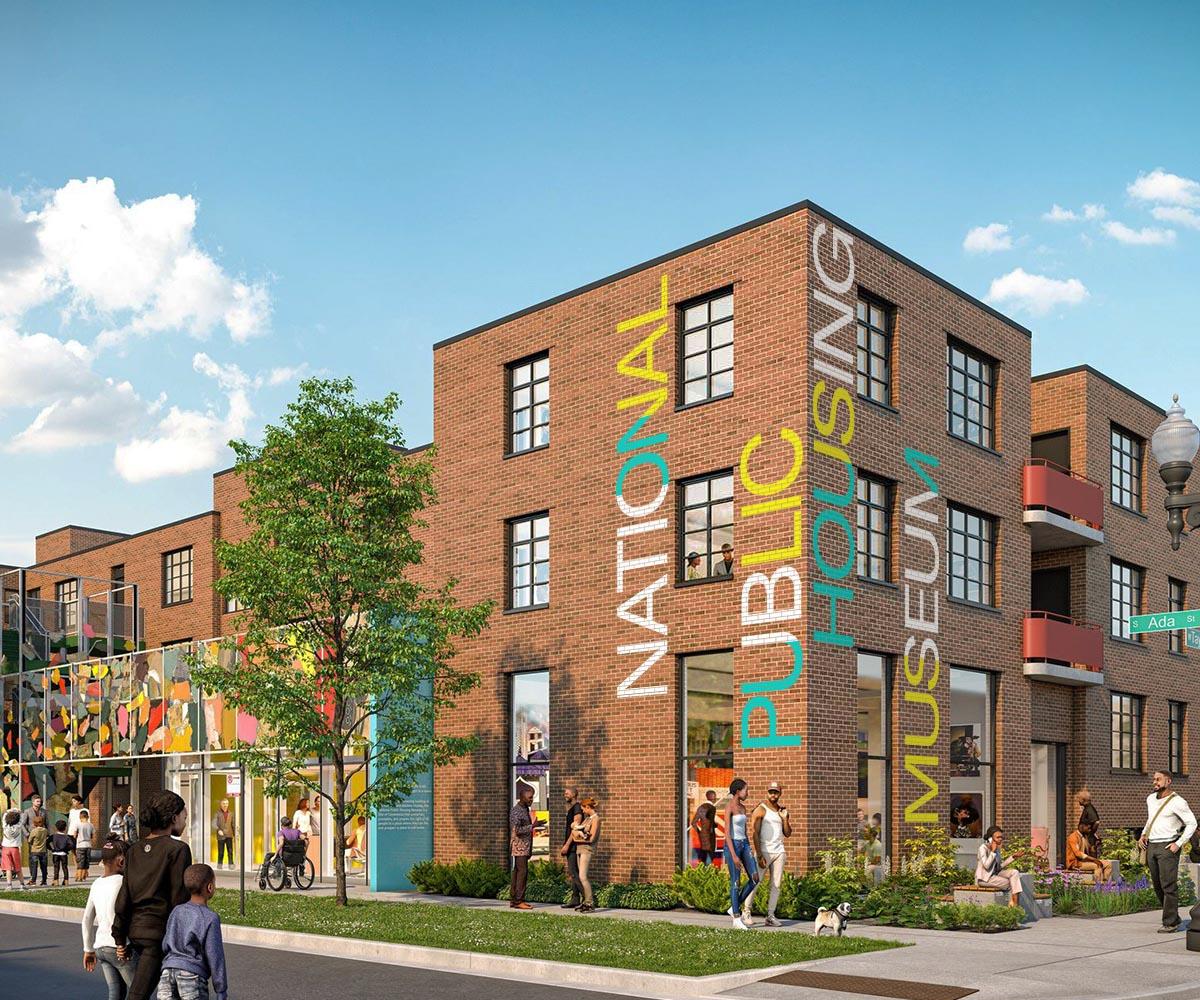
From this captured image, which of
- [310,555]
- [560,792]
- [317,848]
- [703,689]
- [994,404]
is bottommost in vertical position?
[317,848]

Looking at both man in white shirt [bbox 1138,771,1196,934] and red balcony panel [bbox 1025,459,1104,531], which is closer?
man in white shirt [bbox 1138,771,1196,934]

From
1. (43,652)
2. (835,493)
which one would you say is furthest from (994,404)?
(43,652)

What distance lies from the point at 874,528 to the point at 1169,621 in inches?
346

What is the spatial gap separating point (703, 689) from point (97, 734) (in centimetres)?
1994

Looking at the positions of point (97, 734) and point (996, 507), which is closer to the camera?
point (996, 507)

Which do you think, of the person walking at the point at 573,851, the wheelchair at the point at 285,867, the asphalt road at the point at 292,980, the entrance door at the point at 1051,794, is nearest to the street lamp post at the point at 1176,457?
the asphalt road at the point at 292,980

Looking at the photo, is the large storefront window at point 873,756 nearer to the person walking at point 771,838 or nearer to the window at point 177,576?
the person walking at point 771,838

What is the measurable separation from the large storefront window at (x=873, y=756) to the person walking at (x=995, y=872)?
8.15 ft

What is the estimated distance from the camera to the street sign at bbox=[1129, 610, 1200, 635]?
47.9 ft

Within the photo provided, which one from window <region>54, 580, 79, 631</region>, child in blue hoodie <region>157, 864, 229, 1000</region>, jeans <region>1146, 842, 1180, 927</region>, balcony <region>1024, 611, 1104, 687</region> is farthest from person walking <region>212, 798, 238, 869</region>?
child in blue hoodie <region>157, 864, 229, 1000</region>

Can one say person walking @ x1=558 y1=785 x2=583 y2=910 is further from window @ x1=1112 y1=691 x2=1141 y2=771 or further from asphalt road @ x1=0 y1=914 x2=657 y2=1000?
window @ x1=1112 y1=691 x2=1141 y2=771

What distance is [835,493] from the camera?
22219mm

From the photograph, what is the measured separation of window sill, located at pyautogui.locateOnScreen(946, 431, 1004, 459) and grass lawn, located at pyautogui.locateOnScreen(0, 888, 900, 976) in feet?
36.3

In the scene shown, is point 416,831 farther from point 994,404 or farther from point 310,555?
point 994,404
